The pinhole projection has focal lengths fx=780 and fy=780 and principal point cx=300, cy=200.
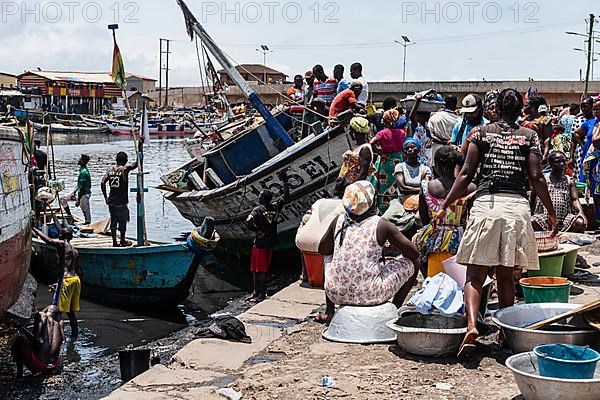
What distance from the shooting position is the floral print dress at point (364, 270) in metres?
5.61

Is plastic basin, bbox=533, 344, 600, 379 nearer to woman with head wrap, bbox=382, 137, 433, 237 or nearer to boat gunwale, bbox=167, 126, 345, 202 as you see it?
woman with head wrap, bbox=382, 137, 433, 237

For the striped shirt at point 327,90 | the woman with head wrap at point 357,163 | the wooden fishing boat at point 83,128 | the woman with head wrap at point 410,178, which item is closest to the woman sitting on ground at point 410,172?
the woman with head wrap at point 410,178

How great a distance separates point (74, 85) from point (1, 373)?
6728 cm

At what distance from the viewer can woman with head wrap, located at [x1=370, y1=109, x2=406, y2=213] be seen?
9.25 meters

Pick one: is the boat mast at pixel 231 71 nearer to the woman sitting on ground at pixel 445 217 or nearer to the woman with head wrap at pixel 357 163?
the woman with head wrap at pixel 357 163

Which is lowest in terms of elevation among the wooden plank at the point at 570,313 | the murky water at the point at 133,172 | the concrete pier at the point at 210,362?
the murky water at the point at 133,172

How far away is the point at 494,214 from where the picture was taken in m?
4.91

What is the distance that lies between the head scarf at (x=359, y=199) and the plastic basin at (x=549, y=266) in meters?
1.66

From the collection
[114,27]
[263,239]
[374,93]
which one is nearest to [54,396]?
[263,239]

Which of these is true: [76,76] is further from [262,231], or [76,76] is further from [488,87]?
[262,231]

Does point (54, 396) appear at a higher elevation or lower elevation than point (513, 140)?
lower

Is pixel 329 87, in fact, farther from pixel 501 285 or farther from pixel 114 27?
pixel 501 285

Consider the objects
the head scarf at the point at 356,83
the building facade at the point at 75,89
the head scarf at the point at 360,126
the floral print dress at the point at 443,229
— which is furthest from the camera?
the building facade at the point at 75,89

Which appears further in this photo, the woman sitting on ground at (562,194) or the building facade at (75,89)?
the building facade at (75,89)
